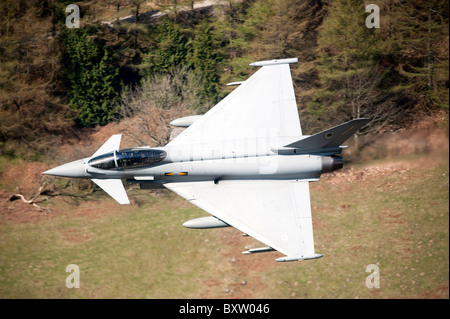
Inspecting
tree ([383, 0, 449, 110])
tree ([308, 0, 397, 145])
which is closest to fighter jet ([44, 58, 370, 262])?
tree ([308, 0, 397, 145])

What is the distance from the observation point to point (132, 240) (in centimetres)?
2716

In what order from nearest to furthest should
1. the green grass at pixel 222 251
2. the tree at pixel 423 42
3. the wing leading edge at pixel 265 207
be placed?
1. the wing leading edge at pixel 265 207
2. the green grass at pixel 222 251
3. the tree at pixel 423 42

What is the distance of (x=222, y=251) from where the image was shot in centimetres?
2642

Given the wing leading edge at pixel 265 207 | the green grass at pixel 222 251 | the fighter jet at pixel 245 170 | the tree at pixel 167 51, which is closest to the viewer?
the wing leading edge at pixel 265 207

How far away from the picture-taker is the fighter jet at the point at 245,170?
2112 centimetres

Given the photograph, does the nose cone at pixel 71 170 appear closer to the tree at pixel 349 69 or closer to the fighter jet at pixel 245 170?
the fighter jet at pixel 245 170

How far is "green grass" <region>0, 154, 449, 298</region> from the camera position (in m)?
24.6

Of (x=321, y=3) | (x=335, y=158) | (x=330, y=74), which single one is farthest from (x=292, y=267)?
(x=321, y=3)

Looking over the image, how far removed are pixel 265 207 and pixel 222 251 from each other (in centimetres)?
592

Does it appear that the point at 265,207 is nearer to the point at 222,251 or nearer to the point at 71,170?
the point at 222,251

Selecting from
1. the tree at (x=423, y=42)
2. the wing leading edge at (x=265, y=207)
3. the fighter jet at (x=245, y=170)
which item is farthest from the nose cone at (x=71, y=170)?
the tree at (x=423, y=42)

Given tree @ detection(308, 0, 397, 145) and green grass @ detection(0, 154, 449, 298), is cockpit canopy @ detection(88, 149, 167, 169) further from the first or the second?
tree @ detection(308, 0, 397, 145)

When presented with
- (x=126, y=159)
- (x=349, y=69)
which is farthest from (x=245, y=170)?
(x=349, y=69)

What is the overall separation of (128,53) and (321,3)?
1532 cm
